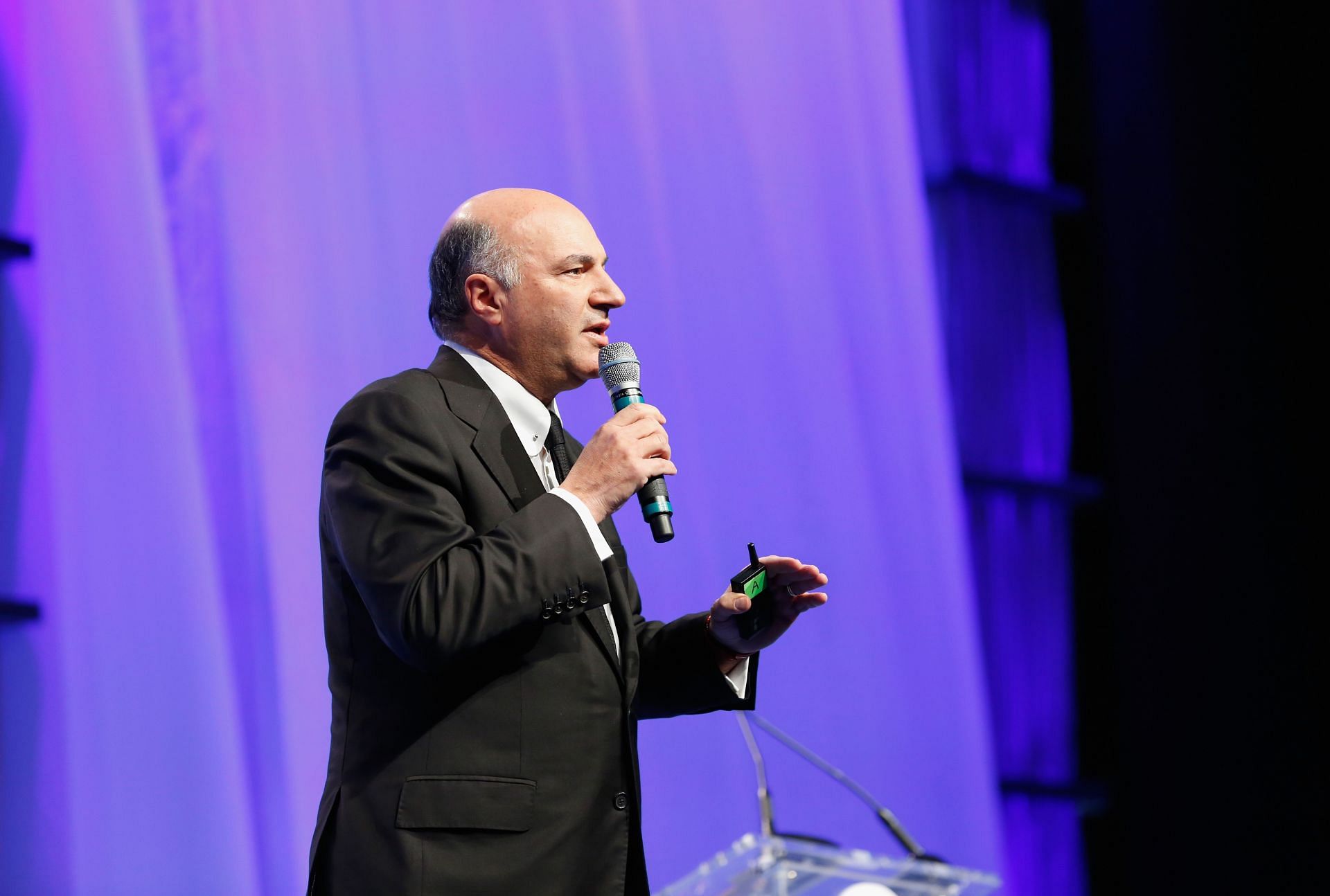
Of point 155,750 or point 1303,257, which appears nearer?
point 155,750

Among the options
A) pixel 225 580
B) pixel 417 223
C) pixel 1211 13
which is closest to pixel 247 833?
pixel 225 580

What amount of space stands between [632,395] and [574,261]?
0.79ft

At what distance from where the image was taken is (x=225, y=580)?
221 cm

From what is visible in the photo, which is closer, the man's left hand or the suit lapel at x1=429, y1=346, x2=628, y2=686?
Result: the suit lapel at x1=429, y1=346, x2=628, y2=686

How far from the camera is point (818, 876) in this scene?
2.28 m

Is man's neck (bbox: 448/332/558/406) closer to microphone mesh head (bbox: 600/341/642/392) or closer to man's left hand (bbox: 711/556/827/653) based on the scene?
microphone mesh head (bbox: 600/341/642/392)

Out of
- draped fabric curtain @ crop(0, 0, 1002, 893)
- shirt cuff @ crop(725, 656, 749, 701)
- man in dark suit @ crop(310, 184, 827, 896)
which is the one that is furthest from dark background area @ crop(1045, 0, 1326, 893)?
man in dark suit @ crop(310, 184, 827, 896)

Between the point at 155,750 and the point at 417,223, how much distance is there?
1.09 metres

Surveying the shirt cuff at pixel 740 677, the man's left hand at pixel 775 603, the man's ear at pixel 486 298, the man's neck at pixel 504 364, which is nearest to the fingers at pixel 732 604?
the man's left hand at pixel 775 603

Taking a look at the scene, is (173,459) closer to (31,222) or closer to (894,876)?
(31,222)

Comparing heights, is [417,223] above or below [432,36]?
below

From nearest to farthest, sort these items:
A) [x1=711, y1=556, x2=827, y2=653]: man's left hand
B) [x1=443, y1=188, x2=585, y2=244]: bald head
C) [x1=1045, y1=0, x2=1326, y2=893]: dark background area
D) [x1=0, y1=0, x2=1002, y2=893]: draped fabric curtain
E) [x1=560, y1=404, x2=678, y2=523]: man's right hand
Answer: [x1=560, y1=404, x2=678, y2=523]: man's right hand, [x1=711, y1=556, x2=827, y2=653]: man's left hand, [x1=443, y1=188, x2=585, y2=244]: bald head, [x1=0, y1=0, x2=1002, y2=893]: draped fabric curtain, [x1=1045, y1=0, x2=1326, y2=893]: dark background area

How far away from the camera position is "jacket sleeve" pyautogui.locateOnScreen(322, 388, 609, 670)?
51.1 inches

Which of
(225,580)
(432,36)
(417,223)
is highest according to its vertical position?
(432,36)
